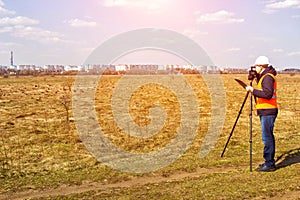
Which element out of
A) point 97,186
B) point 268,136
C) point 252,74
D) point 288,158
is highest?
point 252,74

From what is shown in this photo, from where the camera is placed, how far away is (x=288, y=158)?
876 centimetres

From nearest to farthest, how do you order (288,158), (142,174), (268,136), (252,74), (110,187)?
(110,187) → (252,74) → (268,136) → (142,174) → (288,158)

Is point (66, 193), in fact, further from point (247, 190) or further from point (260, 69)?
point (260, 69)

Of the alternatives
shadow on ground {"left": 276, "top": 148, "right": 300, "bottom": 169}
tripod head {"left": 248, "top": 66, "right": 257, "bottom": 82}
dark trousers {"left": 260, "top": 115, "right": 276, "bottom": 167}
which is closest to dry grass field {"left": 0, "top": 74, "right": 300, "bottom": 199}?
shadow on ground {"left": 276, "top": 148, "right": 300, "bottom": 169}

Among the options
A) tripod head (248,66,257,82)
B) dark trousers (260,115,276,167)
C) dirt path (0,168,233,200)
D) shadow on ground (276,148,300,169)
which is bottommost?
dirt path (0,168,233,200)

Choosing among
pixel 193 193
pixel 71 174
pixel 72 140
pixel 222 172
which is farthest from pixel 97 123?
pixel 193 193

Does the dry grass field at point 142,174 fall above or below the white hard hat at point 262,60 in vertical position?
below

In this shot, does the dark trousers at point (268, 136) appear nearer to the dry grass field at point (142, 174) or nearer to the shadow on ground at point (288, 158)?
the dry grass field at point (142, 174)

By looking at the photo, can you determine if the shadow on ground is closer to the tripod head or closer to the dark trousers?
the dark trousers

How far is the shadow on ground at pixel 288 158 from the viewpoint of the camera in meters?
8.18

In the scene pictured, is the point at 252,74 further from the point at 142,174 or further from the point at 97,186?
the point at 97,186

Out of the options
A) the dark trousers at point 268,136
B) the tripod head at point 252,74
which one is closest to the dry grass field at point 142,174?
the dark trousers at point 268,136

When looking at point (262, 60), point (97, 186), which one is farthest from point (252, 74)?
point (97, 186)

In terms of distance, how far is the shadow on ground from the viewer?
8177 mm
